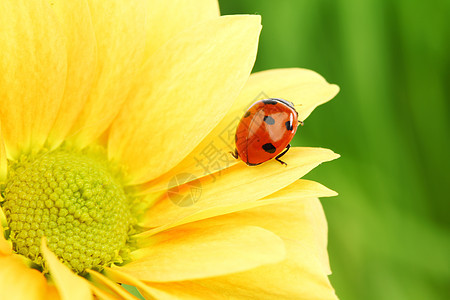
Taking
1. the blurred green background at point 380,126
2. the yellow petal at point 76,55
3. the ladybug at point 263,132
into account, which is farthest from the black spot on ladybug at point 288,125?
the blurred green background at point 380,126

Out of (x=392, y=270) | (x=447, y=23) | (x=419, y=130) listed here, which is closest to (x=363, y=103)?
(x=419, y=130)

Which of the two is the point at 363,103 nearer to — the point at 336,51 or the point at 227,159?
the point at 336,51

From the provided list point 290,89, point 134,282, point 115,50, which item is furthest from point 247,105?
point 134,282

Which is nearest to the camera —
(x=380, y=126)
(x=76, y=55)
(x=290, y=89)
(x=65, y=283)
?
(x=65, y=283)

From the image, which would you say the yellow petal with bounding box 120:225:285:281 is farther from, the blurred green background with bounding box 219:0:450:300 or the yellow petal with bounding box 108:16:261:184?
the blurred green background with bounding box 219:0:450:300

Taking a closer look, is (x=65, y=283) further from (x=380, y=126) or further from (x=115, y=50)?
(x=380, y=126)

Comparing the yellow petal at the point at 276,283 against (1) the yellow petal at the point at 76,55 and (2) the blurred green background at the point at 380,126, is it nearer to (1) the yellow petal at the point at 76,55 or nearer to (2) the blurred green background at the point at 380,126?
(1) the yellow petal at the point at 76,55

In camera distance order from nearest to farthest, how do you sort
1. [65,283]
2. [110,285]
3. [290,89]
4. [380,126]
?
[65,283]
[110,285]
[290,89]
[380,126]
